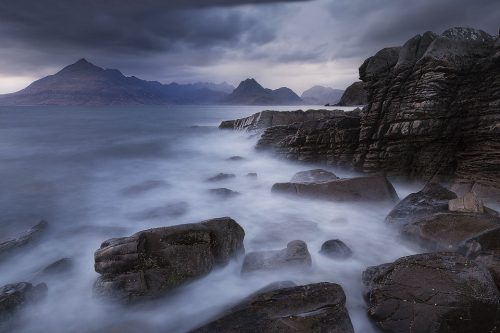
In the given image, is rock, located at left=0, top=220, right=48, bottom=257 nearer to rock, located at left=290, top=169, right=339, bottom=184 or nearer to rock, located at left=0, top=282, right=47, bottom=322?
rock, located at left=0, top=282, right=47, bottom=322

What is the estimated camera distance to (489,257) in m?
5.48

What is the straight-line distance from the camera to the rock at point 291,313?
4.40m

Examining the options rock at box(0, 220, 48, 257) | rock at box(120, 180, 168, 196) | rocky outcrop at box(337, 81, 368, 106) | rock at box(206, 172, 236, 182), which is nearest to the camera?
rock at box(0, 220, 48, 257)

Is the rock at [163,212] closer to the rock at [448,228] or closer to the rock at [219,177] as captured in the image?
the rock at [219,177]

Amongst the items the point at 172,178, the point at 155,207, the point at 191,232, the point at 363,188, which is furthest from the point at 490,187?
the point at 172,178

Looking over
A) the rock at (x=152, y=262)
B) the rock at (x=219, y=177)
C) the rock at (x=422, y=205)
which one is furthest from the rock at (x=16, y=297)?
the rock at (x=219, y=177)

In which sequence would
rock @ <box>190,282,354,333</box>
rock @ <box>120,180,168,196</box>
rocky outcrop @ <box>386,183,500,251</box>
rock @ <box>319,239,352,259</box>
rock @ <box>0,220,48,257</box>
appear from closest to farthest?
1. rock @ <box>190,282,354,333</box>
2. rocky outcrop @ <box>386,183,500,251</box>
3. rock @ <box>319,239,352,259</box>
4. rock @ <box>0,220,48,257</box>
5. rock @ <box>120,180,168,196</box>

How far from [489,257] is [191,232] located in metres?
5.01

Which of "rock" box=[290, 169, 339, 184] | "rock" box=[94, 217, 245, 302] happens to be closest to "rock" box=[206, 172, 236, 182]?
"rock" box=[290, 169, 339, 184]

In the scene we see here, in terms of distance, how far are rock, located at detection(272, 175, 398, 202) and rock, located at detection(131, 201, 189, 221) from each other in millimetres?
3984

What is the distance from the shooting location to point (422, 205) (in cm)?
853

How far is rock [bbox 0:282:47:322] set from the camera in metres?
5.38

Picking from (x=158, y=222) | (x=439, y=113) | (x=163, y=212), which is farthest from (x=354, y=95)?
(x=158, y=222)

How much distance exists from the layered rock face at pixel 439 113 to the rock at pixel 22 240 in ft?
36.4
